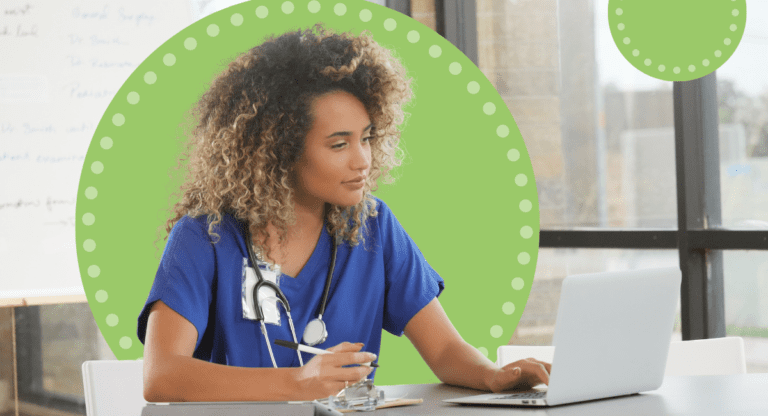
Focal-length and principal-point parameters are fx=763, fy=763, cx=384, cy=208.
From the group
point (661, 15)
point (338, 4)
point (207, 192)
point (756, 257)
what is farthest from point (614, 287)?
point (756, 257)

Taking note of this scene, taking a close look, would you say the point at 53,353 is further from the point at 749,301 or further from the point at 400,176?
the point at 749,301

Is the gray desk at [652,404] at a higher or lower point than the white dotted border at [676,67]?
lower

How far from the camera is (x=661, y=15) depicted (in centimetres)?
204

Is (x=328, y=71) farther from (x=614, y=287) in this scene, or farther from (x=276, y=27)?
(x=614, y=287)

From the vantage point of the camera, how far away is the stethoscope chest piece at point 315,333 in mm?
1396

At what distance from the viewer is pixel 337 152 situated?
147cm

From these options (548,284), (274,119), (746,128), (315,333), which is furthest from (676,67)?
(315,333)

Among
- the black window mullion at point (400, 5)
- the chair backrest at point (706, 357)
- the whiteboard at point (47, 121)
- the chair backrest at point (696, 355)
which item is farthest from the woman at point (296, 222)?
the black window mullion at point (400, 5)

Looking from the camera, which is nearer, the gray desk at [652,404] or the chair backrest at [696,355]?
the gray desk at [652,404]

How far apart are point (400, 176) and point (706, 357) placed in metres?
0.81

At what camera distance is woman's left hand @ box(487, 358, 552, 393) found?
1.15 m

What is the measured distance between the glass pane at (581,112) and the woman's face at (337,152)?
1304mm

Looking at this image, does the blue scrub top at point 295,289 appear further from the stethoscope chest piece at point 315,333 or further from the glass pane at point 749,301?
the glass pane at point 749,301

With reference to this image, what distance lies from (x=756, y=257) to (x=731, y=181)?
233 millimetres
